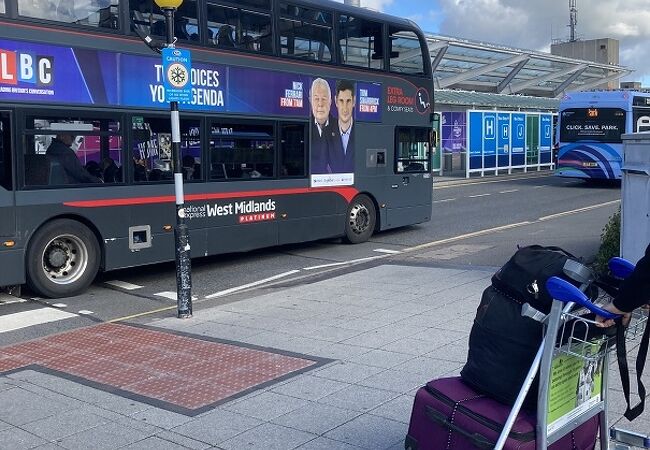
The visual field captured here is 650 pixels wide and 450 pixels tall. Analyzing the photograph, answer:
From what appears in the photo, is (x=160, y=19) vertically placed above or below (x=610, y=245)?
above

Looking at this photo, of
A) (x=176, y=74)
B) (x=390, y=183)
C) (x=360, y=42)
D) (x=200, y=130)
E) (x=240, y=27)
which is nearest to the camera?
(x=176, y=74)

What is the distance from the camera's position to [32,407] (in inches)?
201

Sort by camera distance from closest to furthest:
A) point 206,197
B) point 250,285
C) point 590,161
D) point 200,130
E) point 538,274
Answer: point 538,274 → point 250,285 → point 200,130 → point 206,197 → point 590,161

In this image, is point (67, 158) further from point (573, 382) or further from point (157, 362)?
point (573, 382)

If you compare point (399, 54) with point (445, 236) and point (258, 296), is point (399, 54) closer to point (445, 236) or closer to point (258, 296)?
point (445, 236)

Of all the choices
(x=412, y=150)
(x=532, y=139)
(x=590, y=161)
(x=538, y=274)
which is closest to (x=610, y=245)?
(x=538, y=274)

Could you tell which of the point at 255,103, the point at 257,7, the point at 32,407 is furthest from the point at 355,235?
the point at 32,407

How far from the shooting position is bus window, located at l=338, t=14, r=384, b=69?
1289cm

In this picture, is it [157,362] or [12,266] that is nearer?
[157,362]

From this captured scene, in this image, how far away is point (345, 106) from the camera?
13.0 metres

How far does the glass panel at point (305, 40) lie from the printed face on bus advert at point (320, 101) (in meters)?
0.44

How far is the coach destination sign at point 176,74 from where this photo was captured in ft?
25.0

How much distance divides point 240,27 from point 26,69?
3487mm

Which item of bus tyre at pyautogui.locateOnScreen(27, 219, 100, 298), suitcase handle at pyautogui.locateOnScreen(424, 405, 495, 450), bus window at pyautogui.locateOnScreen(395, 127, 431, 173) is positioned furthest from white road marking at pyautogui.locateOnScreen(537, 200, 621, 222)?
suitcase handle at pyautogui.locateOnScreen(424, 405, 495, 450)
